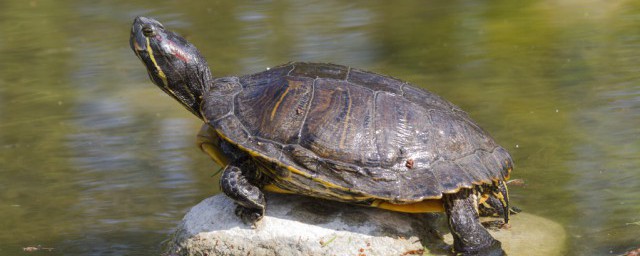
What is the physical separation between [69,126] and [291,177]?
427 centimetres

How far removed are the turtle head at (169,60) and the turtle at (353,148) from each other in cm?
7

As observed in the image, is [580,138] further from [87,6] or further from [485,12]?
[87,6]

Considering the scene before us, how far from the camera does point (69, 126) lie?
8.46m

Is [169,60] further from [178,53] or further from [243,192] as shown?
[243,192]

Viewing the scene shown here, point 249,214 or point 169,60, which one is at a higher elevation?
point 169,60

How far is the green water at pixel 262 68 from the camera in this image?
6.34m

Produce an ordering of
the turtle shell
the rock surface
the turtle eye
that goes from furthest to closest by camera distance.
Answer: the turtle eye < the rock surface < the turtle shell

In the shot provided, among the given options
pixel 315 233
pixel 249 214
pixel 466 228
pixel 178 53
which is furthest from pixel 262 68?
pixel 466 228

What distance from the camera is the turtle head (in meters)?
5.40

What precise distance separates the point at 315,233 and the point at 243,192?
1.59 feet

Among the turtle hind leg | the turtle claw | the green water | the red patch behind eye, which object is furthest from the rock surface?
the red patch behind eye

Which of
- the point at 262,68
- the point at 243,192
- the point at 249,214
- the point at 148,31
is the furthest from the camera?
the point at 262,68

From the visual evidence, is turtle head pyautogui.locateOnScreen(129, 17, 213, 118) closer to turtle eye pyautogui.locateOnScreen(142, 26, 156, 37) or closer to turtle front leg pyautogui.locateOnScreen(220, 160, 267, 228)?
turtle eye pyautogui.locateOnScreen(142, 26, 156, 37)

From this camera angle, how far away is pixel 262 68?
9.45 m
